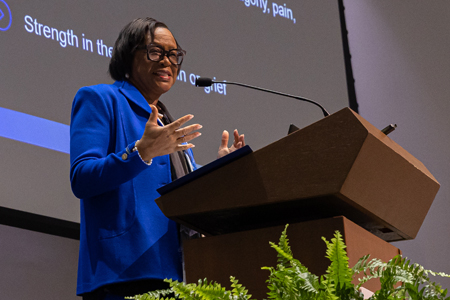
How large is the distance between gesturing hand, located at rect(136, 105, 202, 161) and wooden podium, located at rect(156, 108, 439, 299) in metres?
0.12

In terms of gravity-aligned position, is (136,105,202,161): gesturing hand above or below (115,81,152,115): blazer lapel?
below

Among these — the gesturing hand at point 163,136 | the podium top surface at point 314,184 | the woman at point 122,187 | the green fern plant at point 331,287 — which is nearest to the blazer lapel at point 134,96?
the woman at point 122,187

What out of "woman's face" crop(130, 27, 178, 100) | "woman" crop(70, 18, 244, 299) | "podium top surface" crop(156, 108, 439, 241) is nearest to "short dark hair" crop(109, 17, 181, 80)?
"woman's face" crop(130, 27, 178, 100)

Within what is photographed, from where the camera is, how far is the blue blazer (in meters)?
1.28

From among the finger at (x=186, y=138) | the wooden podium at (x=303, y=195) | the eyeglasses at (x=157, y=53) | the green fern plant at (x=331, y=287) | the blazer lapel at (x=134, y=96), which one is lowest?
the green fern plant at (x=331, y=287)

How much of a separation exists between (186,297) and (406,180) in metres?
0.67

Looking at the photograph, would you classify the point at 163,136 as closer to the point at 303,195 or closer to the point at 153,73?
the point at 303,195

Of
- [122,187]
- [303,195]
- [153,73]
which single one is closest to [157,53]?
[153,73]

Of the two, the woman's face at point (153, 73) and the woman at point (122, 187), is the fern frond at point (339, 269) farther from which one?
the woman's face at point (153, 73)

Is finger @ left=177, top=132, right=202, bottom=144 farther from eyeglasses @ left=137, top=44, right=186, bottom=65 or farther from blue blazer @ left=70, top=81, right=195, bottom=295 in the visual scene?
eyeglasses @ left=137, top=44, right=186, bottom=65

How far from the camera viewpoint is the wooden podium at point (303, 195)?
0.99 metres

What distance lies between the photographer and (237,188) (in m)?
1.06

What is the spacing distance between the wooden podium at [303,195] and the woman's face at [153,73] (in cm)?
59

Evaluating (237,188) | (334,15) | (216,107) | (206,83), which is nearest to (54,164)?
(216,107)
